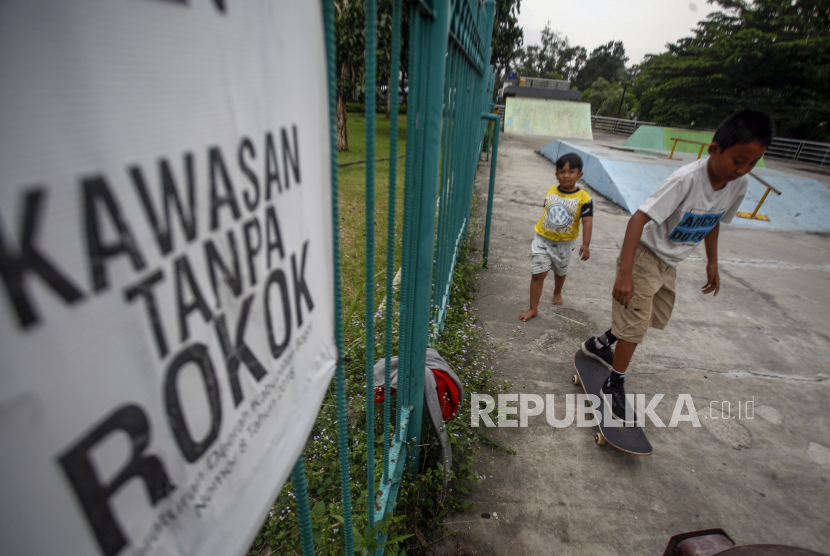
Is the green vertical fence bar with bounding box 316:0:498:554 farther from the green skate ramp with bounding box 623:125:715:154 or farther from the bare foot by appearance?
the green skate ramp with bounding box 623:125:715:154

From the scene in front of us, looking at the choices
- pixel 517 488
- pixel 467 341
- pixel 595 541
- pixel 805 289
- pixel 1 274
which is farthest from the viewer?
pixel 805 289

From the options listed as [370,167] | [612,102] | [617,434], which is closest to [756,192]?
[617,434]

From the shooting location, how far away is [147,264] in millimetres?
373

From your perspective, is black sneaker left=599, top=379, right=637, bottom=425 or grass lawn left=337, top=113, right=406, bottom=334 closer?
black sneaker left=599, top=379, right=637, bottom=425

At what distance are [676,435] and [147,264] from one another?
284cm

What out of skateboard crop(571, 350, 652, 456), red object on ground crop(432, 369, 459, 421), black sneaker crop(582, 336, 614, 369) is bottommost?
skateboard crop(571, 350, 652, 456)

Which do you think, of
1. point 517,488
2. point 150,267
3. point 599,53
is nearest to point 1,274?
point 150,267

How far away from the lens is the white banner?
0.28m

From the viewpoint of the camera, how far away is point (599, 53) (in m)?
73.0

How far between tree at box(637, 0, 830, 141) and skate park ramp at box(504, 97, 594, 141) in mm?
9194

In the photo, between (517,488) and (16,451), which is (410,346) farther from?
(16,451)

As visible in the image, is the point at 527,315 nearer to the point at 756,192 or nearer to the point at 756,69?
the point at 756,192

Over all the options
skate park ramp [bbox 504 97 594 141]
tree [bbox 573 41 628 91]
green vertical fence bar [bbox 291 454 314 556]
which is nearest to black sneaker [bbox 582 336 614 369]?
green vertical fence bar [bbox 291 454 314 556]

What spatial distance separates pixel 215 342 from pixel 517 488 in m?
1.90
